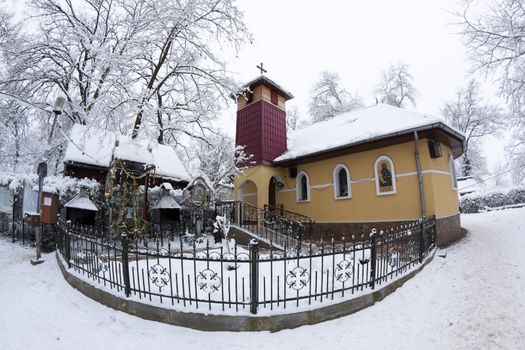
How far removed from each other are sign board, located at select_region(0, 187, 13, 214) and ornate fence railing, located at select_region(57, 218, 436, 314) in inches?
150

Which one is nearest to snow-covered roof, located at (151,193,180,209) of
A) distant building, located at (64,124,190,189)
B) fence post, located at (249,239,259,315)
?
distant building, located at (64,124,190,189)

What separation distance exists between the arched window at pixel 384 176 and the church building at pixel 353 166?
0.04 meters

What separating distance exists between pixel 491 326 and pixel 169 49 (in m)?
13.3

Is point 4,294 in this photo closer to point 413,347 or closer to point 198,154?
point 413,347

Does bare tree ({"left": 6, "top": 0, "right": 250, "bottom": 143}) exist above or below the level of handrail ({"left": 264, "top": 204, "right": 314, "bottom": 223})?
above

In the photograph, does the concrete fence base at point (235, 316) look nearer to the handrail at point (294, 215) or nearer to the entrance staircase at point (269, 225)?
the entrance staircase at point (269, 225)

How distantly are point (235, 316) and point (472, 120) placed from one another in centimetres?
3605

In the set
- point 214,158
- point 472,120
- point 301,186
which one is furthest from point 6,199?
Result: point 472,120

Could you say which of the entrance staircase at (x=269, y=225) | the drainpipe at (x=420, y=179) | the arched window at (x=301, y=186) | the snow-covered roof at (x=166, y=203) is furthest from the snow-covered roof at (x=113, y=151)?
the drainpipe at (x=420, y=179)

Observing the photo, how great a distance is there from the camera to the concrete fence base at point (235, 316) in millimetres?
4363

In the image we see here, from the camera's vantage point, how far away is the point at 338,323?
15.3 feet

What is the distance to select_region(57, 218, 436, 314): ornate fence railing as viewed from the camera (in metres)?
4.54

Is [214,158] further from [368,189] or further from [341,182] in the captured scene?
[368,189]

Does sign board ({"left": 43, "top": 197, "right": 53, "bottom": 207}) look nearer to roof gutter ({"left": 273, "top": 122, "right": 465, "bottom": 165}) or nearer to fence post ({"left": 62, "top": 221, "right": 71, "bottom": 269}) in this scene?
fence post ({"left": 62, "top": 221, "right": 71, "bottom": 269})
